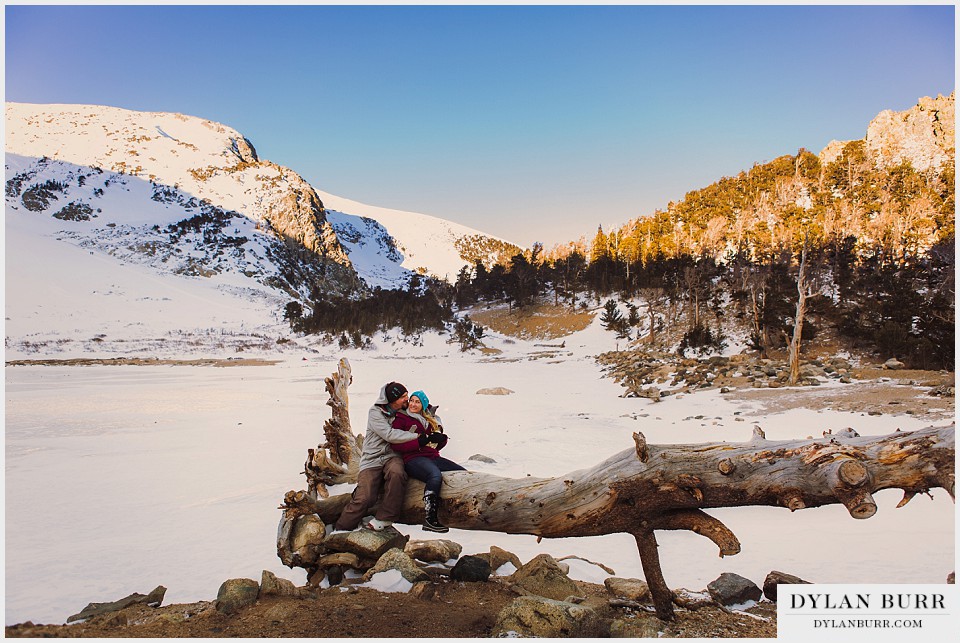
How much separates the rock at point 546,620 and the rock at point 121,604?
3.15m

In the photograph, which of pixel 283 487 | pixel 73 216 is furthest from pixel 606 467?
pixel 73 216

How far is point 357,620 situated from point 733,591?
3.21m

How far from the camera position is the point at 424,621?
3.81 meters

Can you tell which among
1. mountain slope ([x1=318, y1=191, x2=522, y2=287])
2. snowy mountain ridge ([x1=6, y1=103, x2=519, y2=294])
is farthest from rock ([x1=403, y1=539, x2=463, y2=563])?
mountain slope ([x1=318, y1=191, x2=522, y2=287])

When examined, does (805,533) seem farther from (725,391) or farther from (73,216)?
(73,216)

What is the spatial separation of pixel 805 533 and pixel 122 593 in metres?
7.55

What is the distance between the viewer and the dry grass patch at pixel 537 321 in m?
52.2

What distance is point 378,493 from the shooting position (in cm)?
522

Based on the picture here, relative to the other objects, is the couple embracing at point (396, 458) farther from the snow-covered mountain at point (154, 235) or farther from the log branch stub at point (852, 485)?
the snow-covered mountain at point (154, 235)

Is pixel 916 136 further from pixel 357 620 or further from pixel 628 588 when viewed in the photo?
pixel 357 620

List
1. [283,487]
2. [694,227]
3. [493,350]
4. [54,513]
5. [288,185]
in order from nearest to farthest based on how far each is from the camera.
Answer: [54,513]
[283,487]
[493,350]
[694,227]
[288,185]

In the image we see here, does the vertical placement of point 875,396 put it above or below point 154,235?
below

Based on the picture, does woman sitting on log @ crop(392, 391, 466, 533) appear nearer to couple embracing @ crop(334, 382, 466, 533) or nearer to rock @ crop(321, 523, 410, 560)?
couple embracing @ crop(334, 382, 466, 533)

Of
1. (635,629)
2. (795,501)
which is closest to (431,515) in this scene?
(635,629)
